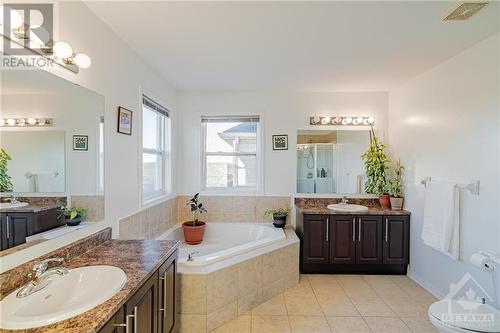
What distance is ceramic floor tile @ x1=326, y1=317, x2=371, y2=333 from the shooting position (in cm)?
230

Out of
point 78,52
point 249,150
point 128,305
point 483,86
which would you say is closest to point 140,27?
point 78,52

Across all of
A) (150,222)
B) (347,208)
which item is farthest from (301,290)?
(150,222)

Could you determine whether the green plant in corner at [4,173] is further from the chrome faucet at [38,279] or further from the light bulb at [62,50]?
the light bulb at [62,50]

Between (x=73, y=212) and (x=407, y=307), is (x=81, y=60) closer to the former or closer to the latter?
(x=73, y=212)

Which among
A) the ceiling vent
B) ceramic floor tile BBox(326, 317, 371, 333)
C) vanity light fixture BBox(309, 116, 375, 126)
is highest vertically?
the ceiling vent

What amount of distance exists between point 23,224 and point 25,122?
1.76 ft

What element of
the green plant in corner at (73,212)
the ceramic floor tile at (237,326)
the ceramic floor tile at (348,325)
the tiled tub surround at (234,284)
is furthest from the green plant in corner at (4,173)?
the ceramic floor tile at (348,325)

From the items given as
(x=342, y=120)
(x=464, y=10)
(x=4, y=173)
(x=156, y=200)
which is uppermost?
(x=464, y=10)

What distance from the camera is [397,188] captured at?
363cm

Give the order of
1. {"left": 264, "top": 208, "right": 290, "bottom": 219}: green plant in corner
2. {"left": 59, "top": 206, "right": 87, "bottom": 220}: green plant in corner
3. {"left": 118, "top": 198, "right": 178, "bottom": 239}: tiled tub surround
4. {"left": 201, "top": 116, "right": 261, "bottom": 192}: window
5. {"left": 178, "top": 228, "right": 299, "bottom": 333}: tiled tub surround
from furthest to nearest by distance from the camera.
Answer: {"left": 201, "top": 116, "right": 261, "bottom": 192}: window, {"left": 264, "top": 208, "right": 290, "bottom": 219}: green plant in corner, {"left": 118, "top": 198, "right": 178, "bottom": 239}: tiled tub surround, {"left": 178, "top": 228, "right": 299, "bottom": 333}: tiled tub surround, {"left": 59, "top": 206, "right": 87, "bottom": 220}: green plant in corner

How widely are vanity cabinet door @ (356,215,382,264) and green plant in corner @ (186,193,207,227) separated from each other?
218cm

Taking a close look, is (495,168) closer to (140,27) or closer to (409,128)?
(409,128)

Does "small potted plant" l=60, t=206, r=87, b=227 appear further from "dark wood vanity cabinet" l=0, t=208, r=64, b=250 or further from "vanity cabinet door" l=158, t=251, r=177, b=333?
"vanity cabinet door" l=158, t=251, r=177, b=333

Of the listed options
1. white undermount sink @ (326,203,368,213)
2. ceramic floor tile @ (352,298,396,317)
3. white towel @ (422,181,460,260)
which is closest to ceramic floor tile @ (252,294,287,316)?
Answer: ceramic floor tile @ (352,298,396,317)
